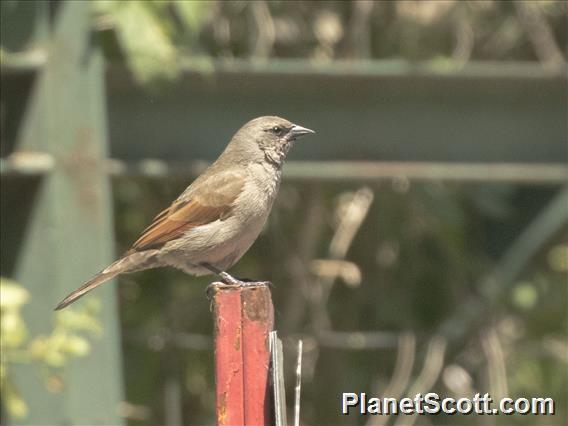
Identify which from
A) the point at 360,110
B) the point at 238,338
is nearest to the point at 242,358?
the point at 238,338

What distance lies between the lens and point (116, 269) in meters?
4.83

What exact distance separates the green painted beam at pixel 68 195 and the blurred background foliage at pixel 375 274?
102cm

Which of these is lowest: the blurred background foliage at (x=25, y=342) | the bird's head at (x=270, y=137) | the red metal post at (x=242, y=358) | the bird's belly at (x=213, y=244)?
the red metal post at (x=242, y=358)

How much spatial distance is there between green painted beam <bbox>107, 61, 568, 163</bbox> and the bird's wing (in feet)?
2.35

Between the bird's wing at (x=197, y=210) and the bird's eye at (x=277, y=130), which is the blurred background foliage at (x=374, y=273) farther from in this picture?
the bird's wing at (x=197, y=210)

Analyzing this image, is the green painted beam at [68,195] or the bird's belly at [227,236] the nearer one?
the bird's belly at [227,236]

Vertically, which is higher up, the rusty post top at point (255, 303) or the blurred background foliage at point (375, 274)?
the blurred background foliage at point (375, 274)

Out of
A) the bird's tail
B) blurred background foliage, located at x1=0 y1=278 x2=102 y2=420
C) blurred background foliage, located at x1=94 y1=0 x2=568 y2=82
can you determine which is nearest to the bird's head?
the bird's tail

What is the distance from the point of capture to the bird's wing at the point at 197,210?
4.96 m

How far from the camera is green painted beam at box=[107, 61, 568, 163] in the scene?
5859mm

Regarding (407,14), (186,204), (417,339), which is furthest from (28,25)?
(417,339)

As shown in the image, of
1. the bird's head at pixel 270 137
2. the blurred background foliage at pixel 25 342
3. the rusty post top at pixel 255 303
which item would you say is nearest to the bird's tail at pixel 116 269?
the blurred background foliage at pixel 25 342

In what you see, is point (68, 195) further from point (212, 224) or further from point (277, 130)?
point (277, 130)

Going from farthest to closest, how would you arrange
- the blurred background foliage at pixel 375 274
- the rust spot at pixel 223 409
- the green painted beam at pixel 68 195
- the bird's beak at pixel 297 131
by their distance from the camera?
the blurred background foliage at pixel 375 274, the green painted beam at pixel 68 195, the bird's beak at pixel 297 131, the rust spot at pixel 223 409
